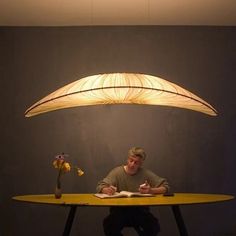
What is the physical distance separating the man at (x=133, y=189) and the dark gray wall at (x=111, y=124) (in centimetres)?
61

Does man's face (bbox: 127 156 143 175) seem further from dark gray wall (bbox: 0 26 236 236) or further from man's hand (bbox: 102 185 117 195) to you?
dark gray wall (bbox: 0 26 236 236)

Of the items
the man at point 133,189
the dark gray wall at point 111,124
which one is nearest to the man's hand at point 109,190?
the man at point 133,189

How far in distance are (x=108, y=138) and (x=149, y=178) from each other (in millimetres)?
833

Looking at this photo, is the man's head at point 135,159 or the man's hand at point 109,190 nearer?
the man's hand at point 109,190

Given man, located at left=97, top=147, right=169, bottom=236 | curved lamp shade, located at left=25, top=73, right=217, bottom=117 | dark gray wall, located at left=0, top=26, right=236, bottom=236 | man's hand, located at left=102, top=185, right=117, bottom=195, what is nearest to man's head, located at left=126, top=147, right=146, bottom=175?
man, located at left=97, top=147, right=169, bottom=236

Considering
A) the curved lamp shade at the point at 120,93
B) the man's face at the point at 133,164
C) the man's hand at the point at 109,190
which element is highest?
the curved lamp shade at the point at 120,93

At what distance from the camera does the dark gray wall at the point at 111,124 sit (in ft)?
15.6

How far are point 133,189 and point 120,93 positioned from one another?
121 cm

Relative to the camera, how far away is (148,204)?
3051 millimetres

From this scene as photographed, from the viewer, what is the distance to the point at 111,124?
4859 millimetres

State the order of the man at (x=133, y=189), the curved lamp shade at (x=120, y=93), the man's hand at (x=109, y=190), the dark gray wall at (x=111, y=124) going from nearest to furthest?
the curved lamp shade at (x=120, y=93) → the man's hand at (x=109, y=190) → the man at (x=133, y=189) → the dark gray wall at (x=111, y=124)

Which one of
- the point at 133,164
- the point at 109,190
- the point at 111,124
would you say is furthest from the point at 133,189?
the point at 111,124

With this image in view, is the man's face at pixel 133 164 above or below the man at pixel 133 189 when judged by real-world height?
above

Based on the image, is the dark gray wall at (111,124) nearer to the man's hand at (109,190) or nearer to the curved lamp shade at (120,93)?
the man's hand at (109,190)
